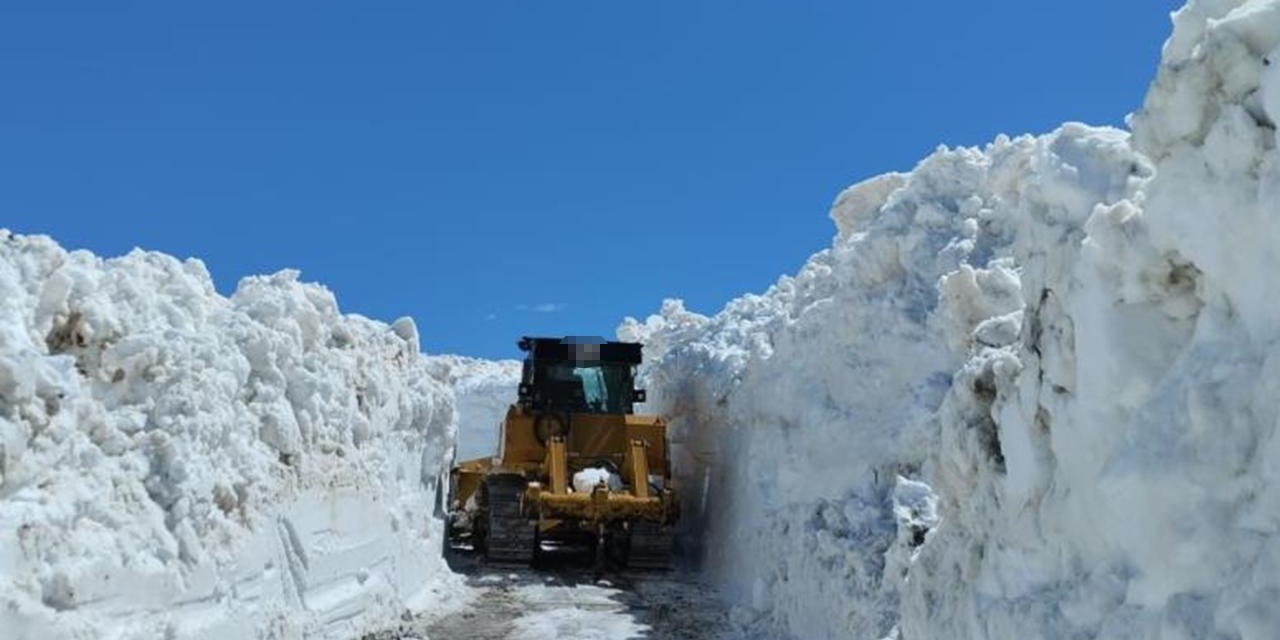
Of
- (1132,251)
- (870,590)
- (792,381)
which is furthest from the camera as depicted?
(792,381)

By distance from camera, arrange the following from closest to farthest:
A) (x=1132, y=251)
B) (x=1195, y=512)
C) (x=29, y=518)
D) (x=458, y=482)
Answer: (x=1195, y=512) → (x=1132, y=251) → (x=29, y=518) → (x=458, y=482)

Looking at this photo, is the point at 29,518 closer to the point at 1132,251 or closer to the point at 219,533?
the point at 219,533

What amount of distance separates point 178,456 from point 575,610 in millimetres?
5661

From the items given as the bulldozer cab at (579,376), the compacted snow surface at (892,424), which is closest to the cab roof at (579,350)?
the bulldozer cab at (579,376)

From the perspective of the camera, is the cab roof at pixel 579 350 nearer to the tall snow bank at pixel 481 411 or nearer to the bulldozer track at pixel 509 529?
the bulldozer track at pixel 509 529

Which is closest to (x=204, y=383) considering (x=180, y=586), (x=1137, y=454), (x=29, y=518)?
(x=180, y=586)

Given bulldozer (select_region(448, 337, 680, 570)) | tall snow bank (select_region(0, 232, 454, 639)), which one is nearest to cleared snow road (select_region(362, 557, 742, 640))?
bulldozer (select_region(448, 337, 680, 570))

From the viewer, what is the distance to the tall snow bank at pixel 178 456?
524cm

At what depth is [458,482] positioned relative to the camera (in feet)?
52.2

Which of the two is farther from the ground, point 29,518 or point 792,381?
point 792,381

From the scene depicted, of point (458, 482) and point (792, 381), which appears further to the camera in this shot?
point (458, 482)

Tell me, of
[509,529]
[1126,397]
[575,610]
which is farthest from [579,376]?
[1126,397]

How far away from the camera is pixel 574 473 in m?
14.6

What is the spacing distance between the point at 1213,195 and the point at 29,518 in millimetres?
4787
